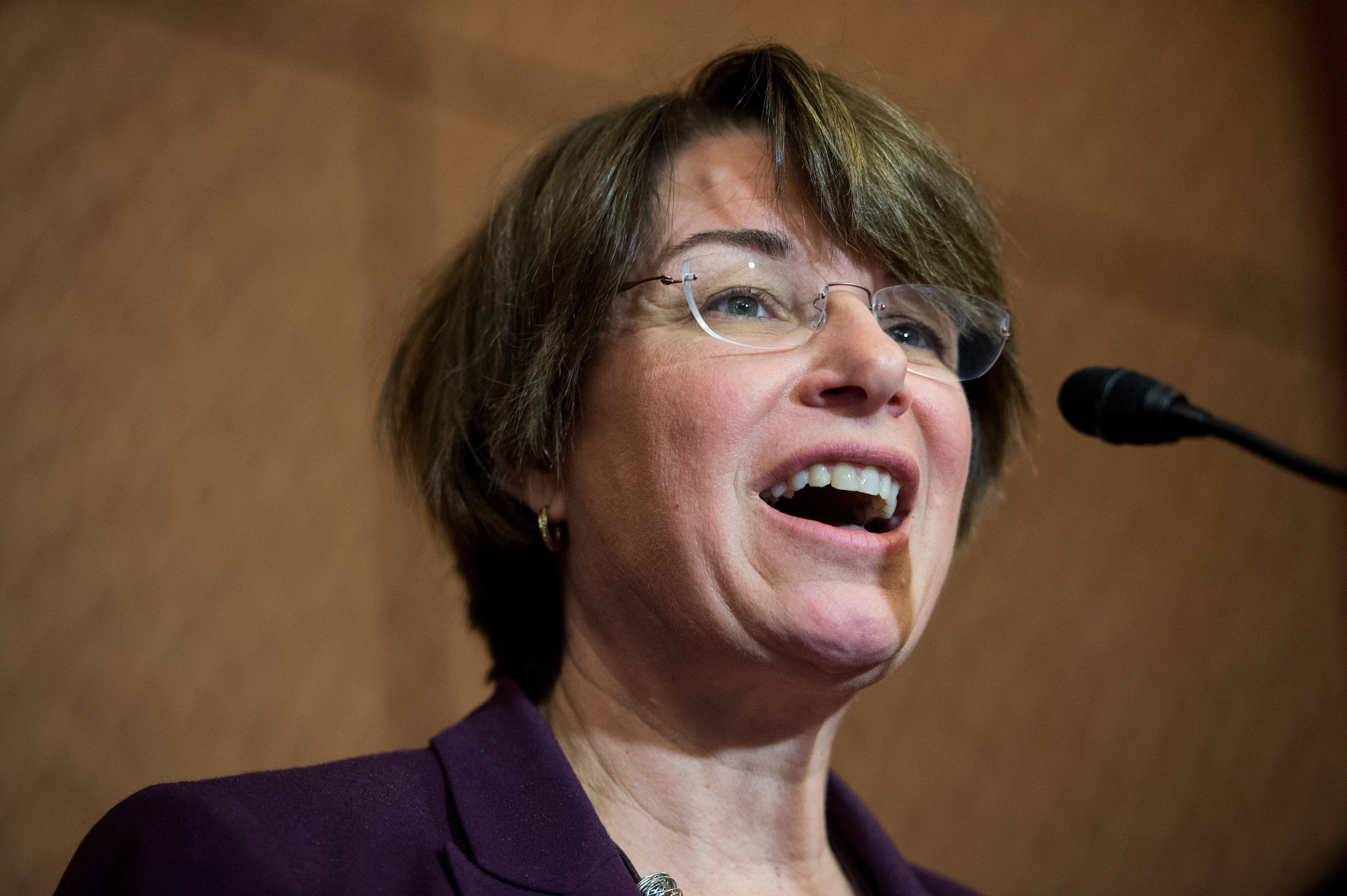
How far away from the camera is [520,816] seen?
1042 millimetres

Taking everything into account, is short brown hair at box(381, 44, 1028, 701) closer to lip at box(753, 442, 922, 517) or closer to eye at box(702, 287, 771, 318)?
eye at box(702, 287, 771, 318)

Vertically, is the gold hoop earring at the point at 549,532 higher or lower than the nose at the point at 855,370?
lower

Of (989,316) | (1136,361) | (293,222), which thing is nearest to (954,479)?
(989,316)

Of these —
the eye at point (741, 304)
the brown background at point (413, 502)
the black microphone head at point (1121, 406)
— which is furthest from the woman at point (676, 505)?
the brown background at point (413, 502)

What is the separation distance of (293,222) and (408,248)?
0.60ft

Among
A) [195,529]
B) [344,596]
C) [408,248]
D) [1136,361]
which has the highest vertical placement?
[408,248]

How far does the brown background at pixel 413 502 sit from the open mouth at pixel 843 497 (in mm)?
435

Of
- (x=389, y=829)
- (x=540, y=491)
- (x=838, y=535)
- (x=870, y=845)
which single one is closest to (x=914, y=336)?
(x=838, y=535)

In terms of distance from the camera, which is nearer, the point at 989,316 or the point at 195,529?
the point at 989,316

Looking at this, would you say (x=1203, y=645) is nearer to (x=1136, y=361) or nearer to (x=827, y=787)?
(x=1136, y=361)

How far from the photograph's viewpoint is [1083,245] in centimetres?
246

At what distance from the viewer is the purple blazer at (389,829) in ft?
2.81

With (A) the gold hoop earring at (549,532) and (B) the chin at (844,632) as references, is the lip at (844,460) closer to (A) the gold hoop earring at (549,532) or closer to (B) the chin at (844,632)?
(B) the chin at (844,632)

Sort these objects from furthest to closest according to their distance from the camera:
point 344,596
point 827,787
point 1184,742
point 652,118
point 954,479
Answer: point 1184,742
point 344,596
point 827,787
point 652,118
point 954,479
